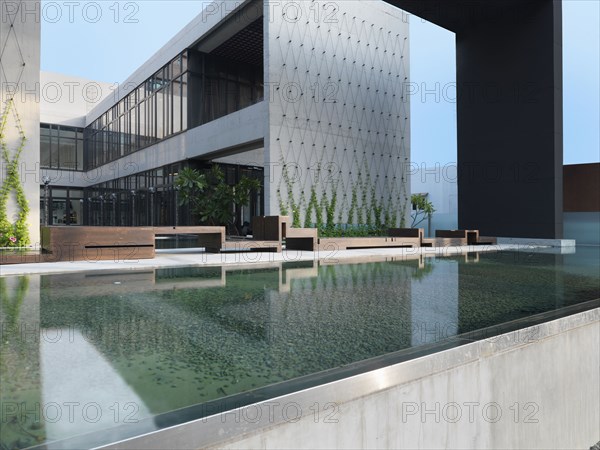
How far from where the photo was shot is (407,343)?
2365mm

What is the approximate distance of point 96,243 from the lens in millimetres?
7723

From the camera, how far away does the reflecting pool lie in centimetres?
153

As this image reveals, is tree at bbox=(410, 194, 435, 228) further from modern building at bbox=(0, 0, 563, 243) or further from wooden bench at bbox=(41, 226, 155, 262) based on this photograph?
wooden bench at bbox=(41, 226, 155, 262)

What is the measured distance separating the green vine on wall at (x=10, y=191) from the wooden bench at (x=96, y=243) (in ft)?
7.01

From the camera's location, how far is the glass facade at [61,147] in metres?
30.2

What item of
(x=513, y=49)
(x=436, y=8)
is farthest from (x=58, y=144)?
(x=513, y=49)

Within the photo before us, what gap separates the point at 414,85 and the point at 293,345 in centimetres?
1976

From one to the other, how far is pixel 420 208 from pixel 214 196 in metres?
13.4

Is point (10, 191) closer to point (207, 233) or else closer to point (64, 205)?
point (207, 233)

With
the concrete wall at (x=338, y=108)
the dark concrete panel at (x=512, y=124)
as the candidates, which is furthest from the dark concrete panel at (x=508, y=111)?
the concrete wall at (x=338, y=108)

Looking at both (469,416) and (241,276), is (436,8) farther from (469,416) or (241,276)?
(469,416)

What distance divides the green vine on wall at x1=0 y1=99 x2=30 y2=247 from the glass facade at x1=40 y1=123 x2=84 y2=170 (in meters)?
23.1

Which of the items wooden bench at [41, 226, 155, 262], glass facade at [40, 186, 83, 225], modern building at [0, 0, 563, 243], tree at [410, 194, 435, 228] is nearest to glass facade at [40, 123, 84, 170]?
glass facade at [40, 186, 83, 225]

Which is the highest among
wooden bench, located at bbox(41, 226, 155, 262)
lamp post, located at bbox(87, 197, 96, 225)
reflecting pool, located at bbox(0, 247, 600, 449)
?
lamp post, located at bbox(87, 197, 96, 225)
